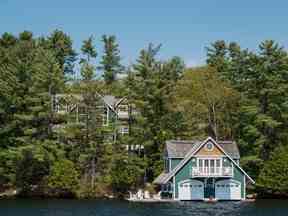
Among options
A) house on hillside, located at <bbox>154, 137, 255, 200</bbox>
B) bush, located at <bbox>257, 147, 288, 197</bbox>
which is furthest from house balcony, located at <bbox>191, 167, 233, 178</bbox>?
bush, located at <bbox>257, 147, 288, 197</bbox>

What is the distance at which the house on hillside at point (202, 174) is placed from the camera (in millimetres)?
65625

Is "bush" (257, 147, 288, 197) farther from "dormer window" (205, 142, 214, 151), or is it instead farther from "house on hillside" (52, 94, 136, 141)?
"house on hillside" (52, 94, 136, 141)

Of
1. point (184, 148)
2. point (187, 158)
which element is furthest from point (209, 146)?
point (184, 148)

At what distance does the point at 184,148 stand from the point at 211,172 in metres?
4.11

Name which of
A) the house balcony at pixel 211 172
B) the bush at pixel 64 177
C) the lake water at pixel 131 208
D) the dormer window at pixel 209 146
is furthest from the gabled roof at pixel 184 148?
the bush at pixel 64 177

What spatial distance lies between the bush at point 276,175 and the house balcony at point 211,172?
398cm

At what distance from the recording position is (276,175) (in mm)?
66188

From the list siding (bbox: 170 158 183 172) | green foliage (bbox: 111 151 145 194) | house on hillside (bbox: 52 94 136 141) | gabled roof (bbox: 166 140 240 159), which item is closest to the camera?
siding (bbox: 170 158 183 172)

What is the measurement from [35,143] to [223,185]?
2186 centimetres

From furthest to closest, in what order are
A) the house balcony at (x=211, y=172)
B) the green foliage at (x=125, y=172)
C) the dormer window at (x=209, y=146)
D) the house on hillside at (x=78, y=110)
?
the house on hillside at (x=78, y=110)
the green foliage at (x=125, y=172)
the dormer window at (x=209, y=146)
the house balcony at (x=211, y=172)

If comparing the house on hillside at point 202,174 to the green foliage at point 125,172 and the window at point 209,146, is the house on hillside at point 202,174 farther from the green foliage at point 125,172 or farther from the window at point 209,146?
the green foliage at point 125,172

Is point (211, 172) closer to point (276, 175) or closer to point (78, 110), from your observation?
point (276, 175)

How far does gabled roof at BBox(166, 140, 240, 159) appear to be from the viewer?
66.6m

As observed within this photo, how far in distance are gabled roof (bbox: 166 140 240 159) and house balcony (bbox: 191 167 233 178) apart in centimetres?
225
